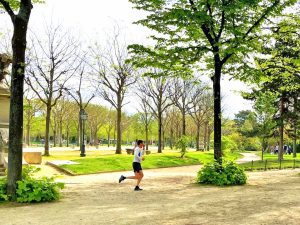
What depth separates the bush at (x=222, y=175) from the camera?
13.9 m

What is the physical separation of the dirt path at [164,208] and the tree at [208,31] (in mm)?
4426

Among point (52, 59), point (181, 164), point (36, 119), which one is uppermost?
point (52, 59)

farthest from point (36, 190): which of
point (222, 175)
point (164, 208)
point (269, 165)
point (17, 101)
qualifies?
point (269, 165)

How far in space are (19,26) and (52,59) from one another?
80.1 ft

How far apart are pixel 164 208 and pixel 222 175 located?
5.55 m

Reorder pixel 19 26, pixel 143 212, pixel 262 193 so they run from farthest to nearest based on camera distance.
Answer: pixel 262 193, pixel 19 26, pixel 143 212

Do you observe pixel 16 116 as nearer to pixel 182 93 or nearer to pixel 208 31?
pixel 208 31

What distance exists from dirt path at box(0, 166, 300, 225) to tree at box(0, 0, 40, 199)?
861 mm

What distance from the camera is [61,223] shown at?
7.38m

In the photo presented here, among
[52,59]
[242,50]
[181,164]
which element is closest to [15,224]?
[242,50]

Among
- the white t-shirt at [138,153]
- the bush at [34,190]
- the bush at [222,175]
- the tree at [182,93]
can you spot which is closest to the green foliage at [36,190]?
the bush at [34,190]

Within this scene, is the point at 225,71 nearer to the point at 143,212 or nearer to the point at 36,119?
the point at 143,212

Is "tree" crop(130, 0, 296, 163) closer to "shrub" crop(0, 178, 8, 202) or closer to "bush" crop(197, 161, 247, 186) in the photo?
"bush" crop(197, 161, 247, 186)

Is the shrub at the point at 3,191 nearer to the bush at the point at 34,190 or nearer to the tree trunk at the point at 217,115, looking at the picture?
the bush at the point at 34,190
